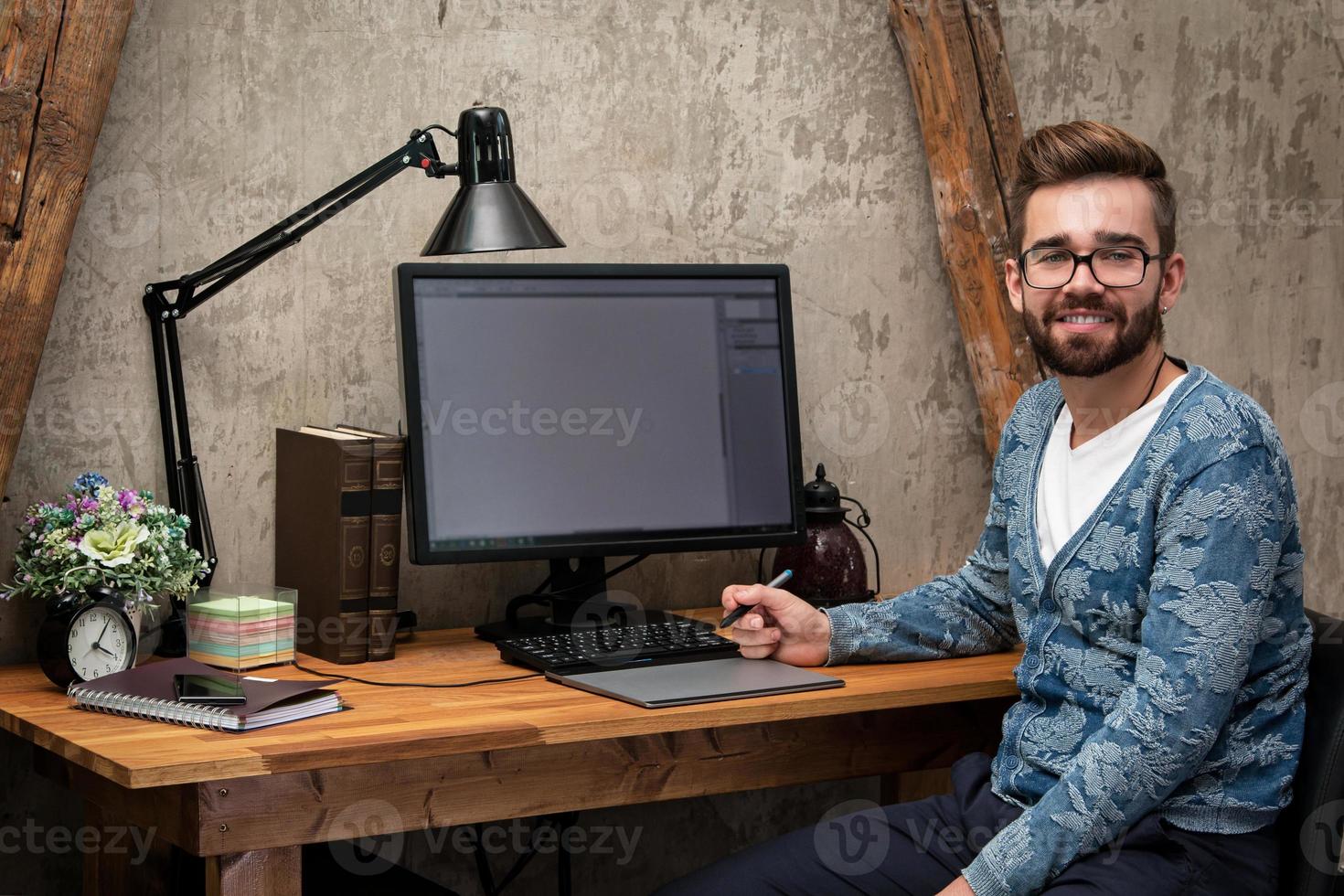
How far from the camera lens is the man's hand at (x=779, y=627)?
2061 mm

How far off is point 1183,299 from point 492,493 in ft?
5.36

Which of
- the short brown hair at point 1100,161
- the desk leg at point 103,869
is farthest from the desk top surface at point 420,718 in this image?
the short brown hair at point 1100,161

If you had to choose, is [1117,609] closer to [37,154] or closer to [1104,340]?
[1104,340]

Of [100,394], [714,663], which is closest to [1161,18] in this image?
[714,663]

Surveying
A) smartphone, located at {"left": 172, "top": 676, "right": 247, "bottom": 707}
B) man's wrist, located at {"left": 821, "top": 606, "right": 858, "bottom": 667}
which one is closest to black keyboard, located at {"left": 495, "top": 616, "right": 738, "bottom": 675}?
man's wrist, located at {"left": 821, "top": 606, "right": 858, "bottom": 667}

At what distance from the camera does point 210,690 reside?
1711 mm

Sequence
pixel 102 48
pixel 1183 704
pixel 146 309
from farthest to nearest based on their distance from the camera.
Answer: pixel 146 309, pixel 102 48, pixel 1183 704

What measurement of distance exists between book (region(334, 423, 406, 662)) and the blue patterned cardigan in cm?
89

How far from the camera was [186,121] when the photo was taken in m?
2.23

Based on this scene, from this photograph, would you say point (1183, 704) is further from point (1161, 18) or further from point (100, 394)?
point (1161, 18)

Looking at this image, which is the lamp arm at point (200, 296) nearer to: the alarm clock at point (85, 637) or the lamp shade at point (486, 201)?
the lamp shade at point (486, 201)

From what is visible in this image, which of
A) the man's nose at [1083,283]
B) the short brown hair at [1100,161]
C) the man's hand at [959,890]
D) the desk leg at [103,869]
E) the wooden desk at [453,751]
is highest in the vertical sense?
the short brown hair at [1100,161]
